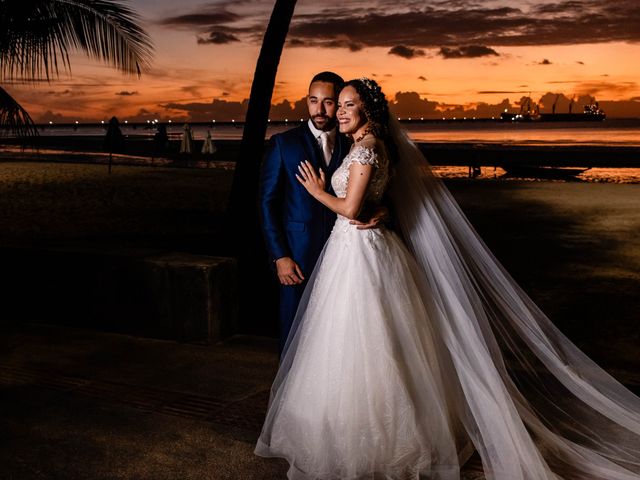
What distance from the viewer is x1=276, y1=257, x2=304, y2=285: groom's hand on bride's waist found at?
4555 millimetres

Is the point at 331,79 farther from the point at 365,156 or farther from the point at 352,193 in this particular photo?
the point at 352,193

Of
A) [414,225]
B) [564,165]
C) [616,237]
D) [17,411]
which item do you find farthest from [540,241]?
[564,165]

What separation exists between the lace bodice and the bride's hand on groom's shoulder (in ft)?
0.31

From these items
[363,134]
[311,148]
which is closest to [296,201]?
[311,148]

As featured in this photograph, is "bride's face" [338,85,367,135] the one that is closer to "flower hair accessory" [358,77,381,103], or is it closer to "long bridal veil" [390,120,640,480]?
"flower hair accessory" [358,77,381,103]

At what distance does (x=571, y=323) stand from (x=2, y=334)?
540 centimetres

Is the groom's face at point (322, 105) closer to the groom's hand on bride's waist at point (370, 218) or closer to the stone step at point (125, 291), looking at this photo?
the groom's hand on bride's waist at point (370, 218)

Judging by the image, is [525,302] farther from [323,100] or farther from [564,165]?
[564,165]

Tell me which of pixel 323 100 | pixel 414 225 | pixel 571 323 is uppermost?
pixel 323 100

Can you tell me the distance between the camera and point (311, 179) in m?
4.29

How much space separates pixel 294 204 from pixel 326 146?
1.32 ft

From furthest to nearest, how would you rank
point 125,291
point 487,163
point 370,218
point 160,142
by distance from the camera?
point 160,142 < point 487,163 < point 125,291 < point 370,218

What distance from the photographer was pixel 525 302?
14.8ft

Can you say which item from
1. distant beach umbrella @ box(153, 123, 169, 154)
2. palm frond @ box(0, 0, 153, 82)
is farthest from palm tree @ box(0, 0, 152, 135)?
distant beach umbrella @ box(153, 123, 169, 154)
